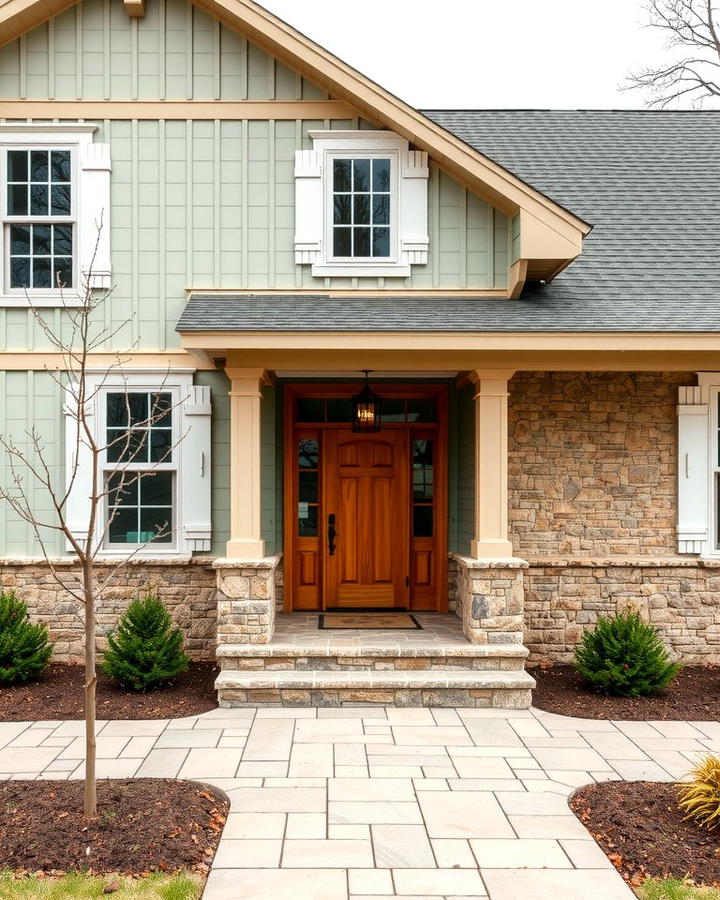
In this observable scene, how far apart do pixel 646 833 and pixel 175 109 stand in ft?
24.2

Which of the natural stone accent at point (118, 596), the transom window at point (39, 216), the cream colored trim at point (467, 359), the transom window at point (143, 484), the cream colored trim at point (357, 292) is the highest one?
the transom window at point (39, 216)

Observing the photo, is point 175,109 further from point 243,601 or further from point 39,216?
point 243,601

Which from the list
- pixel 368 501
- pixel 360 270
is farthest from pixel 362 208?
pixel 368 501

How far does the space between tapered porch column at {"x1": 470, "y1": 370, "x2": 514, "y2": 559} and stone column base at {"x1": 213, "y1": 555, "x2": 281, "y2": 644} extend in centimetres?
198

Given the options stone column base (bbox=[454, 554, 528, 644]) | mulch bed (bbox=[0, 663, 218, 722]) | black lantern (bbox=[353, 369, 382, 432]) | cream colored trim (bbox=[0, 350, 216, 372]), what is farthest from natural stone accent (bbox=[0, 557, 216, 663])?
stone column base (bbox=[454, 554, 528, 644])

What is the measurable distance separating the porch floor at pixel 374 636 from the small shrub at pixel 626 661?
114 cm

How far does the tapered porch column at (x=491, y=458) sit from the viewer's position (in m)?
7.07

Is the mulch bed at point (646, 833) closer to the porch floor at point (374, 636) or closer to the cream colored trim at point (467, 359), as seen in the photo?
the porch floor at point (374, 636)

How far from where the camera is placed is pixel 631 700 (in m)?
6.68

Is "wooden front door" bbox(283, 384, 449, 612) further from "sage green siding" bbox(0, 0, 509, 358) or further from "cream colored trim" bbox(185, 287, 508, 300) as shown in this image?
"sage green siding" bbox(0, 0, 509, 358)

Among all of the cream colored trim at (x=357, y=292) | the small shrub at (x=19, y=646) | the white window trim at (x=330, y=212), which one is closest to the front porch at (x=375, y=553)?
the cream colored trim at (x=357, y=292)

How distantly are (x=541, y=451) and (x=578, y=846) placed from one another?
176 inches

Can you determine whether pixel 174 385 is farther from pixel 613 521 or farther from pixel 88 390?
pixel 613 521

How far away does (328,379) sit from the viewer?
855 centimetres
